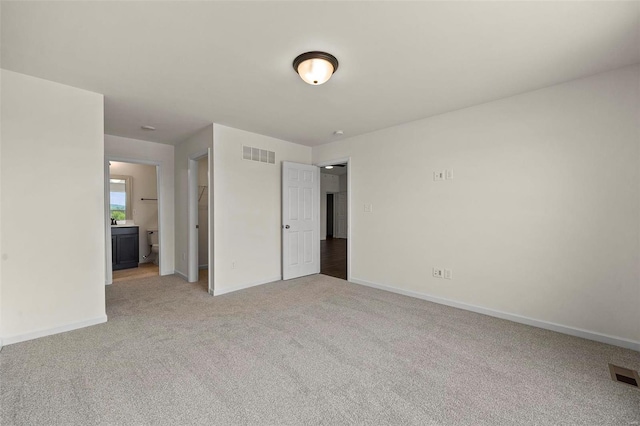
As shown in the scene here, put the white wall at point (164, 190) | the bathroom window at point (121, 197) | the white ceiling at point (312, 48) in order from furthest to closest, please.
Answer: the bathroom window at point (121, 197) → the white wall at point (164, 190) → the white ceiling at point (312, 48)

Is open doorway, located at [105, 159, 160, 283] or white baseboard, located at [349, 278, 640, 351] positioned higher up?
open doorway, located at [105, 159, 160, 283]

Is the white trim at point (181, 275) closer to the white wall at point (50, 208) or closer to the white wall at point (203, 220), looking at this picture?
the white wall at point (203, 220)

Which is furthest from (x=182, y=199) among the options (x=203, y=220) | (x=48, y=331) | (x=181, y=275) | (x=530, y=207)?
(x=530, y=207)

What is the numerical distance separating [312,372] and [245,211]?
9.43 feet

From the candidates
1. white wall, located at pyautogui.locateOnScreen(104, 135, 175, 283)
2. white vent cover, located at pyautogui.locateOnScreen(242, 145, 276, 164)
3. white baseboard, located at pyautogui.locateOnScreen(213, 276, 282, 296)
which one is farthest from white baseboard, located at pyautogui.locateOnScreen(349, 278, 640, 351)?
white wall, located at pyautogui.locateOnScreen(104, 135, 175, 283)

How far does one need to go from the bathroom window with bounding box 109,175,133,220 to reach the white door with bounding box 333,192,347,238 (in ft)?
25.2

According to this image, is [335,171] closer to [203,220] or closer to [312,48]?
[203,220]

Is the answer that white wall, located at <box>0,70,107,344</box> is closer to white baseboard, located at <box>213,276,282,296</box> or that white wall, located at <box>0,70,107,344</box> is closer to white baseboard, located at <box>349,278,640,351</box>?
white baseboard, located at <box>213,276,282,296</box>

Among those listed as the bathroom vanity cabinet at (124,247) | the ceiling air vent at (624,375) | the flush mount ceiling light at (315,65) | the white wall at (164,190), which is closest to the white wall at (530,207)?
the ceiling air vent at (624,375)

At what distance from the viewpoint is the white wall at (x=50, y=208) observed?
8.36ft

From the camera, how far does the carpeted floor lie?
1.69 metres

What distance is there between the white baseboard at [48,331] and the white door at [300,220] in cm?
261

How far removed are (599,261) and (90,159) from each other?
5.24 metres

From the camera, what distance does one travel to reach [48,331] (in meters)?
2.71
